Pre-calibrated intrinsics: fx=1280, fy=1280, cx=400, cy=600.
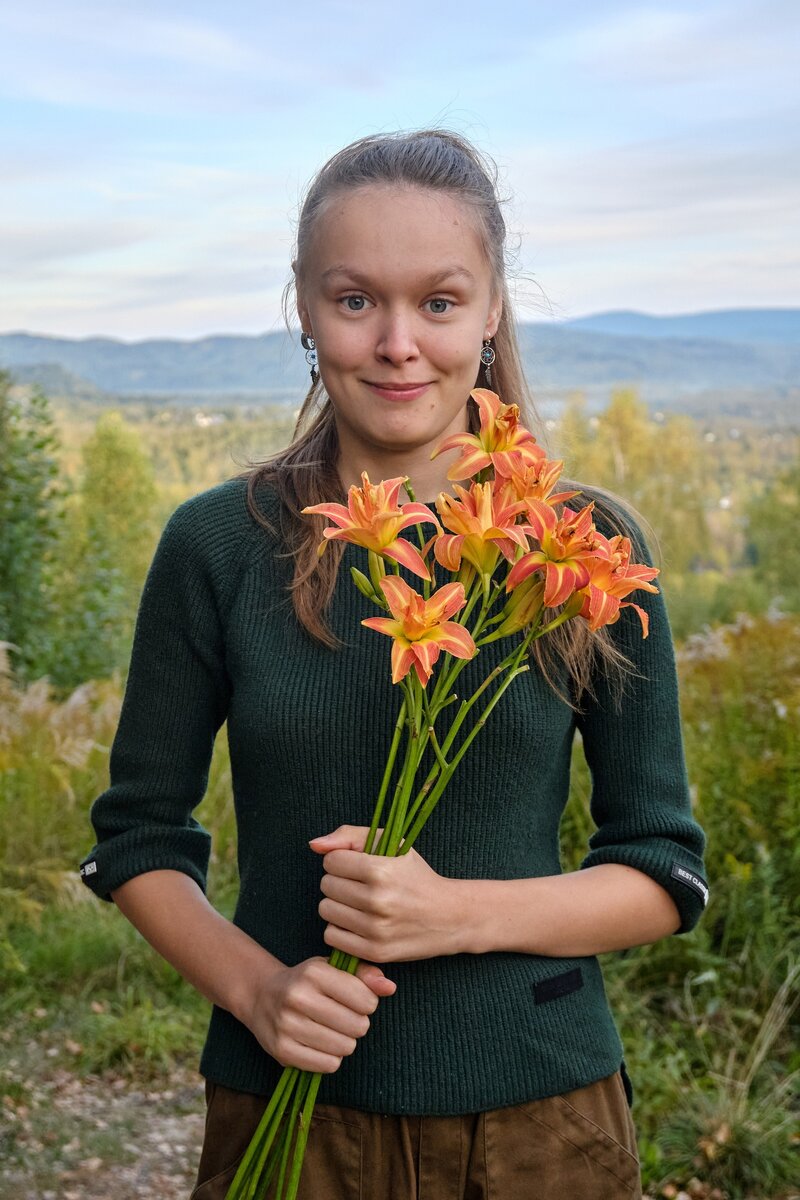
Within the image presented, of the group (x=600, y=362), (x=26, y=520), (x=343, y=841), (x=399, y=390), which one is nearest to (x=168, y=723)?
(x=343, y=841)

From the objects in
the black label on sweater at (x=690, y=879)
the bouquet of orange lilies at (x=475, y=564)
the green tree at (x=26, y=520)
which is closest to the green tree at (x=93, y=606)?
the green tree at (x=26, y=520)

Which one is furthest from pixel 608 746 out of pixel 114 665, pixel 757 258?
pixel 757 258

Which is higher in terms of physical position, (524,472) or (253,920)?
(524,472)

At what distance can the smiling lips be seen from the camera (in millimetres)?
1472

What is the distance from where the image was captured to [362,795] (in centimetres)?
148

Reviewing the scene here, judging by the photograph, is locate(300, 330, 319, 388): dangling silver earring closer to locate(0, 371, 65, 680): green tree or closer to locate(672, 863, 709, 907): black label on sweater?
locate(672, 863, 709, 907): black label on sweater

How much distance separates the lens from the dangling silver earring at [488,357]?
1720 mm

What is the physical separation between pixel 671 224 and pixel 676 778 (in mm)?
80415

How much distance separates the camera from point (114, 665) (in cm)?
817

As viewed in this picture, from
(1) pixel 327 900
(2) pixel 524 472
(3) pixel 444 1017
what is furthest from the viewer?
(3) pixel 444 1017

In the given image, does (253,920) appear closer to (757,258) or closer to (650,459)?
(650,459)

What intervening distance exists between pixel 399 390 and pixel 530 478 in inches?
14.7

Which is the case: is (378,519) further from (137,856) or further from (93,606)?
(93,606)

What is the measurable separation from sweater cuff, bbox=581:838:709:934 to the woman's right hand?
37 cm
